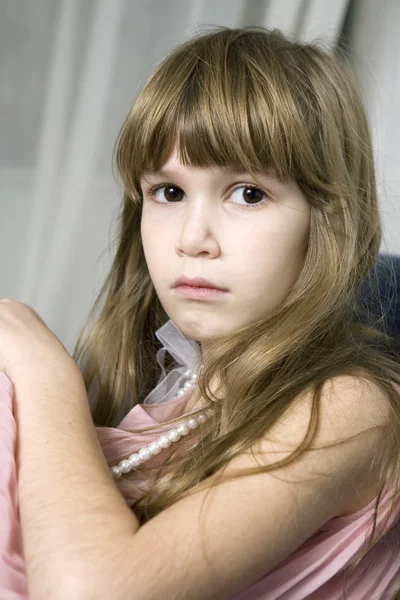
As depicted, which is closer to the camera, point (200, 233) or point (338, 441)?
point (338, 441)

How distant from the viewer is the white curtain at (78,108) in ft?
5.30

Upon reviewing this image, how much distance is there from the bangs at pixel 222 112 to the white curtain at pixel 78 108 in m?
0.55

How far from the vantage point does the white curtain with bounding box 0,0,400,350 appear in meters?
1.62

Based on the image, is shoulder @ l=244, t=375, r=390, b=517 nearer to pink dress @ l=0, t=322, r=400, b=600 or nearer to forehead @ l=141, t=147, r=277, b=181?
pink dress @ l=0, t=322, r=400, b=600

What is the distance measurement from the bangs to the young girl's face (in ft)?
0.07

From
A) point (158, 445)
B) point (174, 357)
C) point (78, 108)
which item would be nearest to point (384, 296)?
point (174, 357)

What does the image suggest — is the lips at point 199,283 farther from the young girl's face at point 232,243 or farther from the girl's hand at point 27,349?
the girl's hand at point 27,349

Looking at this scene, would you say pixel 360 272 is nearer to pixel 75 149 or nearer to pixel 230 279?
pixel 230 279

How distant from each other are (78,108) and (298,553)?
1.05 metres

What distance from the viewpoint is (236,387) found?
0.98 m

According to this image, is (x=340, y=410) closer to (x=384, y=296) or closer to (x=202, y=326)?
(x=202, y=326)

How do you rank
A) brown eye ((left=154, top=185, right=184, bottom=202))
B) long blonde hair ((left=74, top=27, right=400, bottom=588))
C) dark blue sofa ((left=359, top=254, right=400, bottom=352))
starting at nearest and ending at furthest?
1. long blonde hair ((left=74, top=27, right=400, bottom=588))
2. brown eye ((left=154, top=185, right=184, bottom=202))
3. dark blue sofa ((left=359, top=254, right=400, bottom=352))

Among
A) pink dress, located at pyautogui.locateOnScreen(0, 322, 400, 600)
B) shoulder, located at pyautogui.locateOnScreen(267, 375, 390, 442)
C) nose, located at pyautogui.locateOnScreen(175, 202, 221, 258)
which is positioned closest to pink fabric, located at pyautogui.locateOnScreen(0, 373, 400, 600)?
pink dress, located at pyautogui.locateOnScreen(0, 322, 400, 600)

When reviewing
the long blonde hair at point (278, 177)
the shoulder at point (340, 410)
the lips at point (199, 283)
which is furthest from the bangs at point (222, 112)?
the shoulder at point (340, 410)
